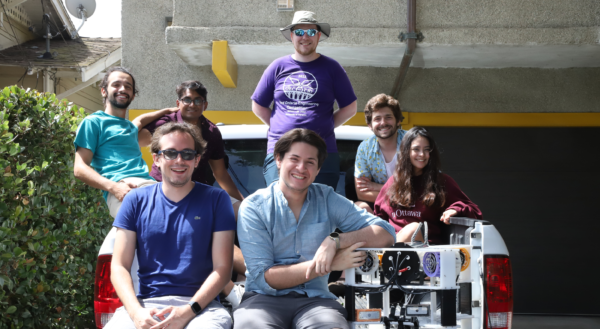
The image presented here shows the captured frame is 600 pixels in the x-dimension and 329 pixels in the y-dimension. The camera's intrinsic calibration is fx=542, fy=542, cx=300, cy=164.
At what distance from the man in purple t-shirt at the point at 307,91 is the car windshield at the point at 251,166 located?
0.94ft

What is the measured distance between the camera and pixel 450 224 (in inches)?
136

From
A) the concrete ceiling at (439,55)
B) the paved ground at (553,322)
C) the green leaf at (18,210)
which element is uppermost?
the concrete ceiling at (439,55)

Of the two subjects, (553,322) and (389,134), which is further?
(553,322)

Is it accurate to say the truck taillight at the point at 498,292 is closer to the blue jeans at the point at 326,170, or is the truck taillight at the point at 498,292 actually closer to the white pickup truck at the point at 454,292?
the white pickup truck at the point at 454,292

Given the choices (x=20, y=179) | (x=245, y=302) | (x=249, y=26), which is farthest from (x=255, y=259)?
(x=249, y=26)

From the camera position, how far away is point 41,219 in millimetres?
4066

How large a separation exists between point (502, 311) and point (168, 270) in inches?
67.4

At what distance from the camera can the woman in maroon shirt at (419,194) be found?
357 centimetres

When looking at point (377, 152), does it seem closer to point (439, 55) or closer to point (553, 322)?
point (439, 55)

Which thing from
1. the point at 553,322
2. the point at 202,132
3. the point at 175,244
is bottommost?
the point at 553,322

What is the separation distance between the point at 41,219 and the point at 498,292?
3244 mm

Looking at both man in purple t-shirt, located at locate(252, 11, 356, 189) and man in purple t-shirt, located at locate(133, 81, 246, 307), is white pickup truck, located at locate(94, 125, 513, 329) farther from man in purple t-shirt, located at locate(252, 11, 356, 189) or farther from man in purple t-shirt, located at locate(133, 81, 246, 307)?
man in purple t-shirt, located at locate(252, 11, 356, 189)

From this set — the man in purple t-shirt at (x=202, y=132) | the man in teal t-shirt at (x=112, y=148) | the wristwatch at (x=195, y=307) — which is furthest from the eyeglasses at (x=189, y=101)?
the wristwatch at (x=195, y=307)

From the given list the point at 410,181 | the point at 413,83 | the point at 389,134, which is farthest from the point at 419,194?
the point at 413,83
